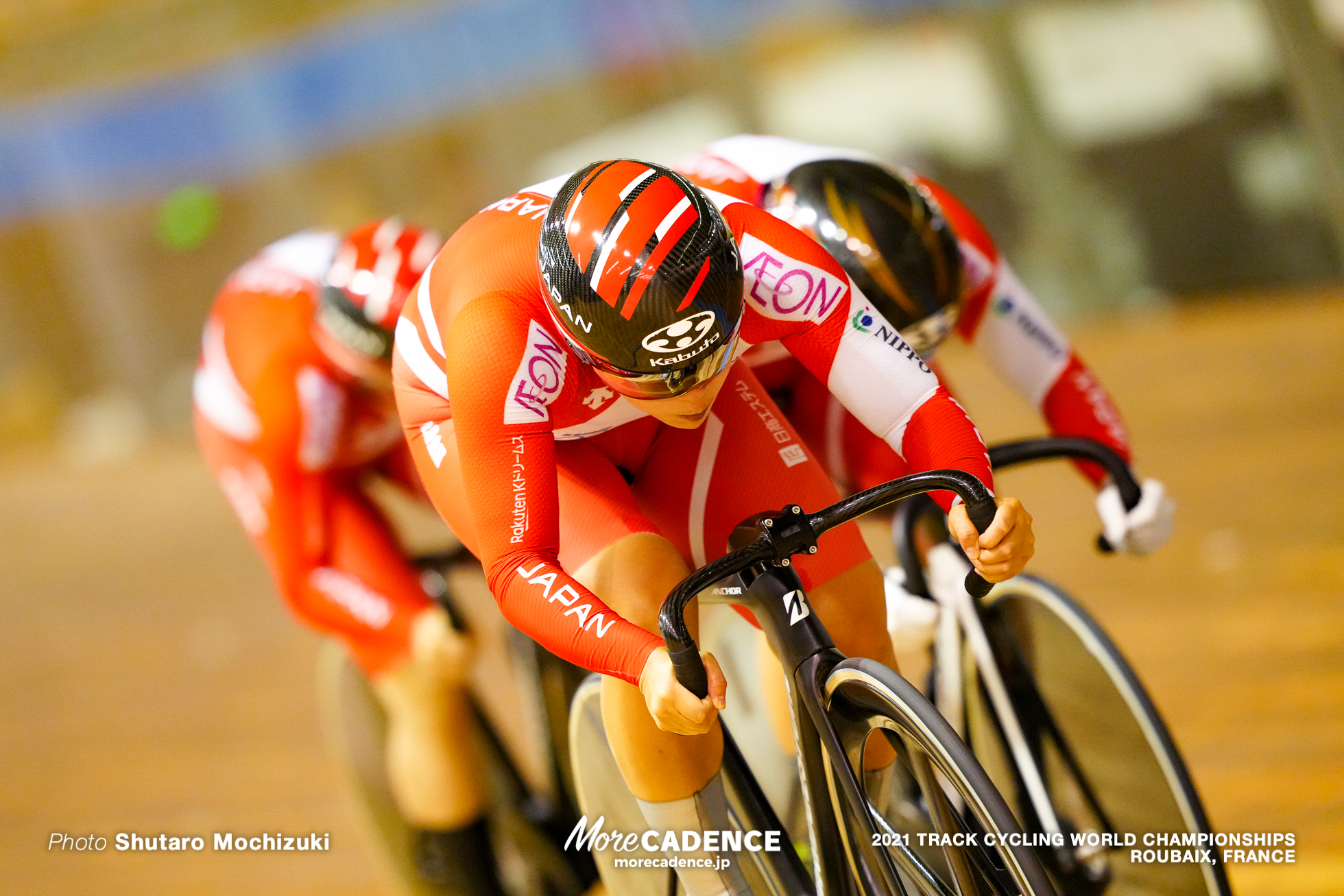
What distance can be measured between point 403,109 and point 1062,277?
482 centimetres

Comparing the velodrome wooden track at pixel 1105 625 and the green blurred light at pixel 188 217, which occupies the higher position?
the green blurred light at pixel 188 217

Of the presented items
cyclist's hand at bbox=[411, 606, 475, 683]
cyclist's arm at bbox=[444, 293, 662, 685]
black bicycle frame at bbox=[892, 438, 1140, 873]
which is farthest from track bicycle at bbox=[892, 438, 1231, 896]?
cyclist's hand at bbox=[411, 606, 475, 683]

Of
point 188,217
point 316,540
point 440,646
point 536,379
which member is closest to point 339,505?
point 316,540

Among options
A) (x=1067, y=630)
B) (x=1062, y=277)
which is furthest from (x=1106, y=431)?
(x=1062, y=277)

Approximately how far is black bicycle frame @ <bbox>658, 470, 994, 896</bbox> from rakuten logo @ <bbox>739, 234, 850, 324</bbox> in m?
0.28

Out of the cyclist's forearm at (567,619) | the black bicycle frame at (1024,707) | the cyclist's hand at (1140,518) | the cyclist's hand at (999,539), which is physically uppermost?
the cyclist's forearm at (567,619)

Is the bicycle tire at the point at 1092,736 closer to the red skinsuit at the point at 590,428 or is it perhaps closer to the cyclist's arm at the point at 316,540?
the red skinsuit at the point at 590,428

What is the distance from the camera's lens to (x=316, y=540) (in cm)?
296

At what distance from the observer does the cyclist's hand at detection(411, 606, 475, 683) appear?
281 centimetres

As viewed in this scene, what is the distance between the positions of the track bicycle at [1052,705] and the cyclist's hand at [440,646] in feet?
3.61

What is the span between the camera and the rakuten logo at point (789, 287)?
5.79 feet

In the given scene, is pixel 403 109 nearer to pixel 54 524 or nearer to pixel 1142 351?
pixel 54 524

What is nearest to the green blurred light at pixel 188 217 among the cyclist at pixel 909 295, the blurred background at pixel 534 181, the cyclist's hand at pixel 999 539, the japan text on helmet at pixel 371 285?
the blurred background at pixel 534 181

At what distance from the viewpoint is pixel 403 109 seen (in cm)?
888
